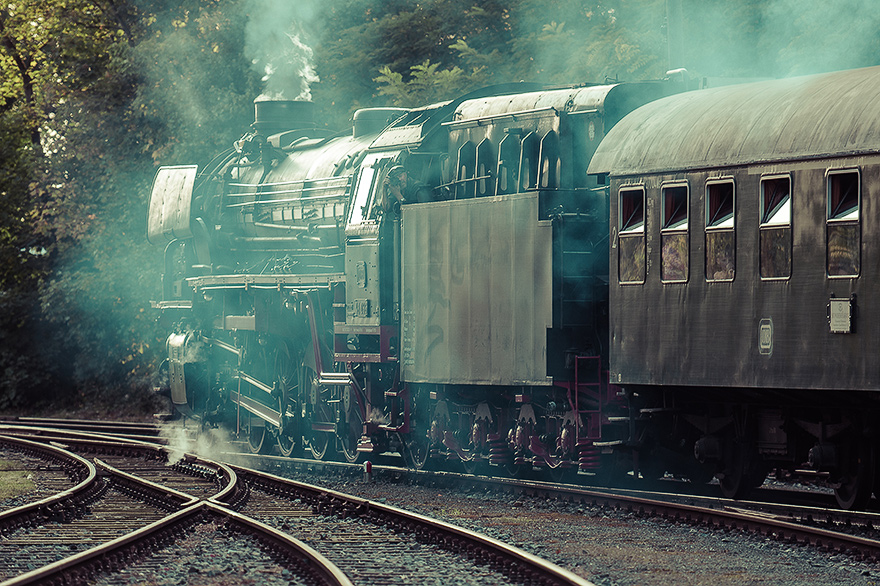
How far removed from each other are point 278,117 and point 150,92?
1332 centimetres

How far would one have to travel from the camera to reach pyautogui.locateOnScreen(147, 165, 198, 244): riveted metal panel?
21.3 meters

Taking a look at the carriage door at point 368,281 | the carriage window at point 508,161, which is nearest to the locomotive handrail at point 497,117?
the carriage window at point 508,161

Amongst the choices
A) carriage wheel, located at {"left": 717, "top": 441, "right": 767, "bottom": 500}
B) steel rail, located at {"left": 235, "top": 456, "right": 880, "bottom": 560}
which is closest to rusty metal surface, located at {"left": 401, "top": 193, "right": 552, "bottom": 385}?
steel rail, located at {"left": 235, "top": 456, "right": 880, "bottom": 560}

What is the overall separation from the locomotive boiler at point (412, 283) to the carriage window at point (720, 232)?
197 cm

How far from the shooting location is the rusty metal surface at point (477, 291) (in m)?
13.0

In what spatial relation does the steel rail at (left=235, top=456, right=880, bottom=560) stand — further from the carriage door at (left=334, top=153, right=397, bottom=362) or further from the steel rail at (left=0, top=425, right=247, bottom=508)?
the steel rail at (left=0, top=425, right=247, bottom=508)

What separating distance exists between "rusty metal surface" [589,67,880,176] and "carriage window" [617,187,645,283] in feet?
0.81

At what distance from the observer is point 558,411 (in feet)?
42.9

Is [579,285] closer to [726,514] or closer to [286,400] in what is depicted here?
[726,514]

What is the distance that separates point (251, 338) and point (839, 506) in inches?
407

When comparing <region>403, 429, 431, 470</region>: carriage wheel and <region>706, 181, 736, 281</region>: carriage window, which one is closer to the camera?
<region>706, 181, 736, 281</region>: carriage window

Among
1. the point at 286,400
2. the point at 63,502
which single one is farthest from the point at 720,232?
the point at 286,400

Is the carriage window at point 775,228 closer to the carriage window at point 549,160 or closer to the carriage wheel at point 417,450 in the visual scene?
the carriage window at point 549,160

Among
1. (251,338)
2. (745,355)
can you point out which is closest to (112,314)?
(251,338)
